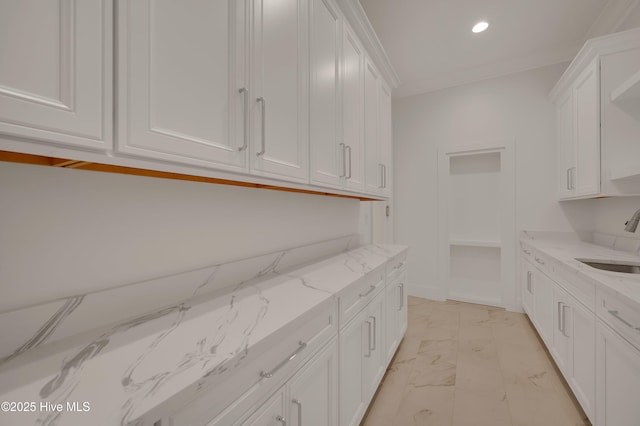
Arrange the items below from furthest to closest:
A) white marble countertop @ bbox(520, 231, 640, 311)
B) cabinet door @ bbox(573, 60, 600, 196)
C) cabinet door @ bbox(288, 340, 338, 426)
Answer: cabinet door @ bbox(573, 60, 600, 196), white marble countertop @ bbox(520, 231, 640, 311), cabinet door @ bbox(288, 340, 338, 426)

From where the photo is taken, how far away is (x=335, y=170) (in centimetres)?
162

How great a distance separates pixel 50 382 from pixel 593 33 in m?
4.32

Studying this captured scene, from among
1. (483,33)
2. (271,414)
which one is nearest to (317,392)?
(271,414)

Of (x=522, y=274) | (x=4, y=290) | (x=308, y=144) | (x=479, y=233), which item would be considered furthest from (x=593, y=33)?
(x=4, y=290)

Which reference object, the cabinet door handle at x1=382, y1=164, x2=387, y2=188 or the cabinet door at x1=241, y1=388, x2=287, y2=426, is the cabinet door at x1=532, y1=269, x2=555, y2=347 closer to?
the cabinet door handle at x1=382, y1=164, x2=387, y2=188

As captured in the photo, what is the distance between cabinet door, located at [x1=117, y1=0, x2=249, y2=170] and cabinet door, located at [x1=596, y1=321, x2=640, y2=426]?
1.77 m

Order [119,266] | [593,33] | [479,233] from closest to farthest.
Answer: [119,266] → [593,33] → [479,233]

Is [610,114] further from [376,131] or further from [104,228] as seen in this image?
[104,228]

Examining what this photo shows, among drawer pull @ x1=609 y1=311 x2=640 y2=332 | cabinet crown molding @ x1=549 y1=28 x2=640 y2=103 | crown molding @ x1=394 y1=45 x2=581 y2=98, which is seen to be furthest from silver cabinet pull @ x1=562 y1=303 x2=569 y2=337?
crown molding @ x1=394 y1=45 x2=581 y2=98

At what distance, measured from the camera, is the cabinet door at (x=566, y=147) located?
8.32 feet

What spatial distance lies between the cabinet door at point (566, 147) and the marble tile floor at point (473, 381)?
4.90 ft

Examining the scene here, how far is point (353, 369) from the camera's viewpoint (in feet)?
4.39

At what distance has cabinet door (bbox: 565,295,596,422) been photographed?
1.44 m

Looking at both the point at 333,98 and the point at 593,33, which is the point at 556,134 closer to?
the point at 593,33
